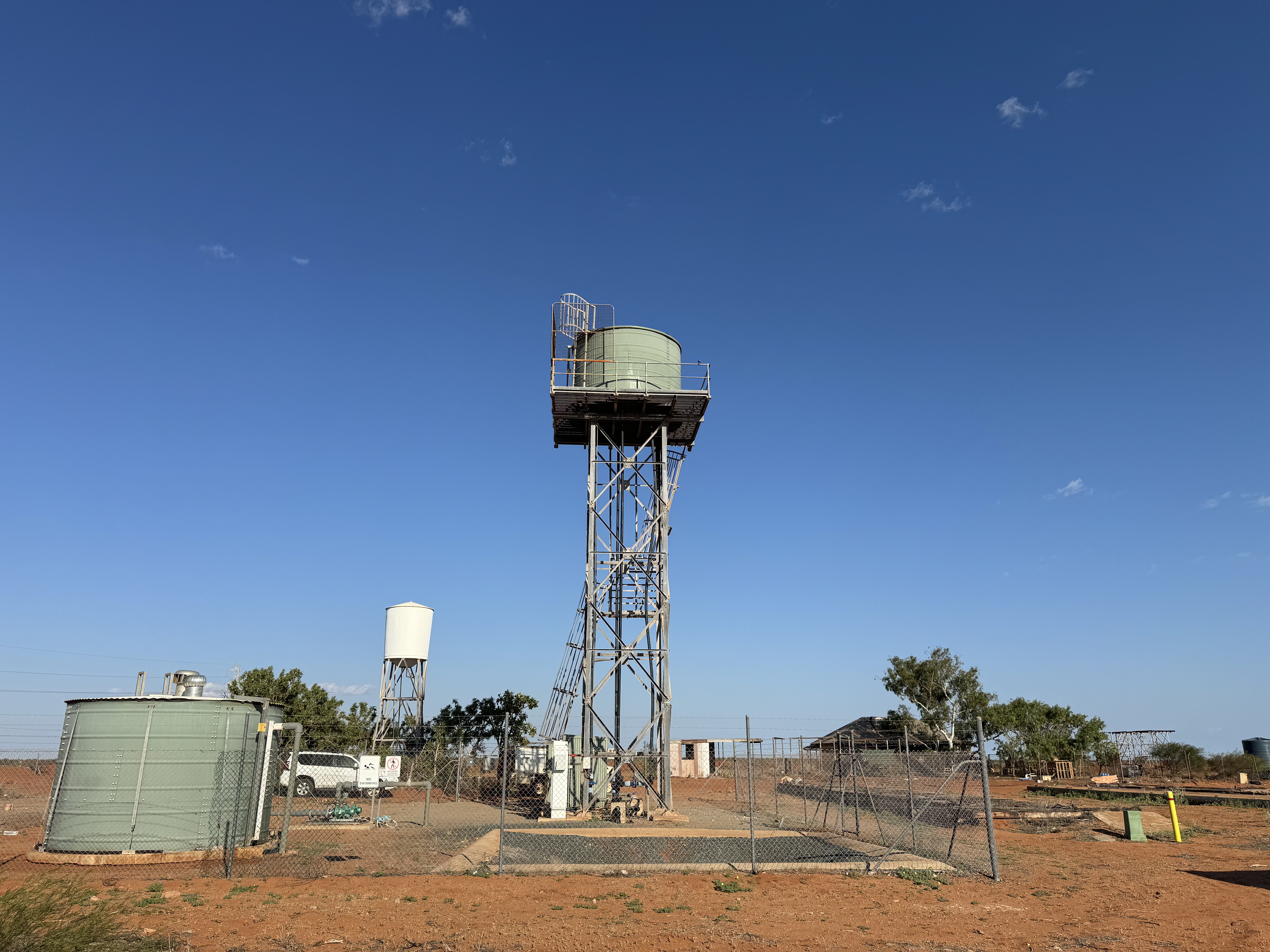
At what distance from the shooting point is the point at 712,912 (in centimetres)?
1108

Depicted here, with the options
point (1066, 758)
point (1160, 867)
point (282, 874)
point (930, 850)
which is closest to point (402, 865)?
point (282, 874)

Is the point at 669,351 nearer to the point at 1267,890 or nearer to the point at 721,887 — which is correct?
the point at 721,887

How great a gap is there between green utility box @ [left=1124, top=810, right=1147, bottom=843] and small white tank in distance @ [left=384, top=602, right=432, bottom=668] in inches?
1031

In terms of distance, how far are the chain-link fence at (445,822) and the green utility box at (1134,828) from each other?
3714 millimetres

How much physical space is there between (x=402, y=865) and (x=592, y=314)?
2097cm

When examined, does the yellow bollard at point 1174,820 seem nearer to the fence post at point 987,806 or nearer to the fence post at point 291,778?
the fence post at point 987,806

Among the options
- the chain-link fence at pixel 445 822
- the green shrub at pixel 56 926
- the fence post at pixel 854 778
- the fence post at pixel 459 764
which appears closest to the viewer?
the green shrub at pixel 56 926

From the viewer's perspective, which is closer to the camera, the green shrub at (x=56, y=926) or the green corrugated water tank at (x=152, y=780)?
the green shrub at (x=56, y=926)

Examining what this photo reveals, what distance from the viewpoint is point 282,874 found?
43.4ft

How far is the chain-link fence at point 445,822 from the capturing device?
14211 mm

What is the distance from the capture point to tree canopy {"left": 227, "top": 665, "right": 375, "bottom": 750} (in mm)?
32688

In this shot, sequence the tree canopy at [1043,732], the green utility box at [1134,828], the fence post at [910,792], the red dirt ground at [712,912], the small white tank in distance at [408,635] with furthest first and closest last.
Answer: the tree canopy at [1043,732]
the small white tank in distance at [408,635]
the green utility box at [1134,828]
the fence post at [910,792]
the red dirt ground at [712,912]

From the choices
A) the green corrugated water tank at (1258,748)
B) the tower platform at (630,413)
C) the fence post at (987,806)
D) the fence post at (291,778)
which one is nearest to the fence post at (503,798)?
the fence post at (291,778)

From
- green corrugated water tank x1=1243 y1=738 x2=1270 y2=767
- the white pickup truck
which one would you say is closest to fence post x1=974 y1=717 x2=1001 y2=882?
the white pickup truck
